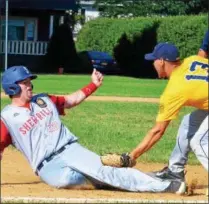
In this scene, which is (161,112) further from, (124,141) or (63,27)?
(63,27)

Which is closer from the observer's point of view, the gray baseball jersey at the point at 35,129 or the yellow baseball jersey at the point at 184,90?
the yellow baseball jersey at the point at 184,90

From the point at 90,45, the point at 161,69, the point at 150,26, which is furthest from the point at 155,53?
the point at 90,45

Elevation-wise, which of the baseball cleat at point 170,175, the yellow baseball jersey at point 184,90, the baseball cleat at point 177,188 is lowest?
the baseball cleat at point 177,188

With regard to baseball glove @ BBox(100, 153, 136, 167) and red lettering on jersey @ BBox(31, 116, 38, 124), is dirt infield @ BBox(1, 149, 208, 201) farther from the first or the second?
red lettering on jersey @ BBox(31, 116, 38, 124)

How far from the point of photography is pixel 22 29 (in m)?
42.9

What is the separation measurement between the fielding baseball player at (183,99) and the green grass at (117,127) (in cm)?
260

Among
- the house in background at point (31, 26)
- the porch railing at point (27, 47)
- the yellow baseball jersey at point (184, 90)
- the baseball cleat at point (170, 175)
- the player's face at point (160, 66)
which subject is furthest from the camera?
the porch railing at point (27, 47)

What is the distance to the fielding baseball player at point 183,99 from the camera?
24.1 feet

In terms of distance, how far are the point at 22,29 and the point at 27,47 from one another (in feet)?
5.55

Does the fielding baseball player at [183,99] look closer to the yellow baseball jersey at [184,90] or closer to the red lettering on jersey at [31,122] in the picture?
the yellow baseball jersey at [184,90]

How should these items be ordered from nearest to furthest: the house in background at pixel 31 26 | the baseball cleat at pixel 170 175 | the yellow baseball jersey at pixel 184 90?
the yellow baseball jersey at pixel 184 90 < the baseball cleat at pixel 170 175 < the house in background at pixel 31 26

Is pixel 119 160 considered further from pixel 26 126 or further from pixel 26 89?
Answer: pixel 26 89

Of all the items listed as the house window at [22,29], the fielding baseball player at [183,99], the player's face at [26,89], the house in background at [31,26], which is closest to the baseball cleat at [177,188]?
the fielding baseball player at [183,99]

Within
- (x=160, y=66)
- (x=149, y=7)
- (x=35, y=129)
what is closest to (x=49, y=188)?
(x=35, y=129)
